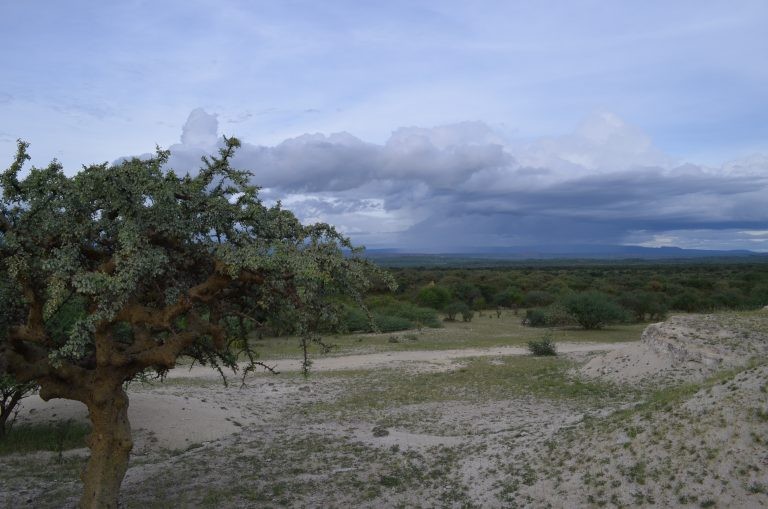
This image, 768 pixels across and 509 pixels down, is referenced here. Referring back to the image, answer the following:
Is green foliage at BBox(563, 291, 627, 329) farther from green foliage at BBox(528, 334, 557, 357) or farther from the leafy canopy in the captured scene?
the leafy canopy

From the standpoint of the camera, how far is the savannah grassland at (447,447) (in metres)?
8.80

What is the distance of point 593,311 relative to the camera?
3784 centimetres

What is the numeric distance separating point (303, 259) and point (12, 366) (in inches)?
160

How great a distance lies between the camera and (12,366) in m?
7.73

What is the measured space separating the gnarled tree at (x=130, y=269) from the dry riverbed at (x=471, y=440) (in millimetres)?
2821

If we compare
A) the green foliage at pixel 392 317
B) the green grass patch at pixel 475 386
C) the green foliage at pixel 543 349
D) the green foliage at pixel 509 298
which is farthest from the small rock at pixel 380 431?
the green foliage at pixel 509 298

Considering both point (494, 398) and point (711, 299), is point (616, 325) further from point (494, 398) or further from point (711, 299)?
point (494, 398)

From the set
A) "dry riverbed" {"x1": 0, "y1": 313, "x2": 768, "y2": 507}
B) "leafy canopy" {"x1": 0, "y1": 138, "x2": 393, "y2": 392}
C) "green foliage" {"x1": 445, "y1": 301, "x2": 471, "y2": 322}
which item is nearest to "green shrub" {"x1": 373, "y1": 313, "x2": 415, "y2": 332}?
"green foliage" {"x1": 445, "y1": 301, "x2": 471, "y2": 322}

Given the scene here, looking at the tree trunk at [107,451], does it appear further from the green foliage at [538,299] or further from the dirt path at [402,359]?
the green foliage at [538,299]

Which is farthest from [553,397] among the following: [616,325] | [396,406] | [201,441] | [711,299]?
[711,299]

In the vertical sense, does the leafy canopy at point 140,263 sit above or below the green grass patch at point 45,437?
above

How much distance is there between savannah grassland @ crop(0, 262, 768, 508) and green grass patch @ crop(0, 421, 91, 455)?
0.06 metres

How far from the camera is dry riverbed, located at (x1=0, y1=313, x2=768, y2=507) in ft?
29.2

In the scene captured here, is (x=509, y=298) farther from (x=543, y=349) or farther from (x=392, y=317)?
(x=543, y=349)
